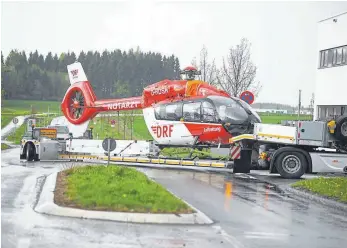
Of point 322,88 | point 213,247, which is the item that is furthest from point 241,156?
point 322,88

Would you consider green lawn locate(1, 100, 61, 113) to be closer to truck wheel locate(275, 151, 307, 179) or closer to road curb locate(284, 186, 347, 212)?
truck wheel locate(275, 151, 307, 179)

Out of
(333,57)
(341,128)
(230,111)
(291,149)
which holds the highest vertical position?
(333,57)

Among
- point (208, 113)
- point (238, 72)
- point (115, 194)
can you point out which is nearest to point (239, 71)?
point (238, 72)

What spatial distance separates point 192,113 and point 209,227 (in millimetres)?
11720

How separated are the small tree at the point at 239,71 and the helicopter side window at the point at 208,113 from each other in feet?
47.0

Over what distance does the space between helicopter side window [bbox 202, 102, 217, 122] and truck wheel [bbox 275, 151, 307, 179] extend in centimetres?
317

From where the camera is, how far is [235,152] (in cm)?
1998

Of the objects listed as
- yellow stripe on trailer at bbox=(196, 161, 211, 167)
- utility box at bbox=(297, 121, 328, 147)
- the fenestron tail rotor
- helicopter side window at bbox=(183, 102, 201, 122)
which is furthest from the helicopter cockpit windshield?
the fenestron tail rotor

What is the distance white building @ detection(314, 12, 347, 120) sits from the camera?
103 ft

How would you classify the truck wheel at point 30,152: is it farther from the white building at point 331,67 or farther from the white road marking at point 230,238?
the white road marking at point 230,238

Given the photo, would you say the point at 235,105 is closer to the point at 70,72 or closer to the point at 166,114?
the point at 166,114

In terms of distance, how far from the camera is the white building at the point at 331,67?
31330 mm

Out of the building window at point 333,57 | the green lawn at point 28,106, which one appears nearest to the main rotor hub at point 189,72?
the building window at point 333,57

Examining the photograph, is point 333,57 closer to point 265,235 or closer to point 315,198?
point 315,198
